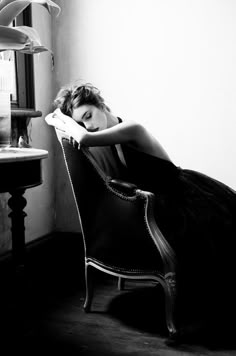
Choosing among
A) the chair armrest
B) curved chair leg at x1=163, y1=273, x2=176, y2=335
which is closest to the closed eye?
the chair armrest

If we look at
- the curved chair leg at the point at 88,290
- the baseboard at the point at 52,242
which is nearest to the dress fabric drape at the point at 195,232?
the curved chair leg at the point at 88,290

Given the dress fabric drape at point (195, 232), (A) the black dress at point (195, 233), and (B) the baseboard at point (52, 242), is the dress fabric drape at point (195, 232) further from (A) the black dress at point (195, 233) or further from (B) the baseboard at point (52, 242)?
(B) the baseboard at point (52, 242)

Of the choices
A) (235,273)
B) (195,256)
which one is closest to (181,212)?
(195,256)

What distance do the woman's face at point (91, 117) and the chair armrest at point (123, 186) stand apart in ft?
0.89

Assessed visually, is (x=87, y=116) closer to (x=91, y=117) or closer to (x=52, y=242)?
(x=91, y=117)

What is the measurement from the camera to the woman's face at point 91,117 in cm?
196

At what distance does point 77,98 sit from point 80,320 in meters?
0.94

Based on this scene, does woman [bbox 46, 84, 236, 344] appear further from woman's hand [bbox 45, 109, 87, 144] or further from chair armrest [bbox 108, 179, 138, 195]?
chair armrest [bbox 108, 179, 138, 195]

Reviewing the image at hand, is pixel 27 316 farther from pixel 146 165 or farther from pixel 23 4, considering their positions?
pixel 23 4

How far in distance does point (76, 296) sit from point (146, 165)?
29.6 inches

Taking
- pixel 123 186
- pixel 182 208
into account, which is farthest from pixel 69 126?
pixel 182 208

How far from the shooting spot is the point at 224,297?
187 cm

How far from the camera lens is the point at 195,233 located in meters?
1.81

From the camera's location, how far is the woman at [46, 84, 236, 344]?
180cm
